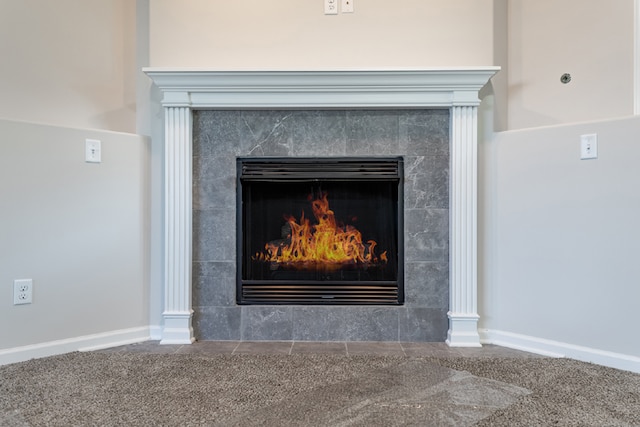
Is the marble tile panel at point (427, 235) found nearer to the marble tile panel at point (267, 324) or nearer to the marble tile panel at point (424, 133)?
the marble tile panel at point (424, 133)

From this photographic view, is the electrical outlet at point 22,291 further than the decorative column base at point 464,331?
No

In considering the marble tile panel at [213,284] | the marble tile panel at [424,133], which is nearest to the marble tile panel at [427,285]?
the marble tile panel at [424,133]

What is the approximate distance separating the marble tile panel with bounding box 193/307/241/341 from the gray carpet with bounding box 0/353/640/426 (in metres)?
0.28

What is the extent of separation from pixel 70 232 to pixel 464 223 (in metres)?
2.10

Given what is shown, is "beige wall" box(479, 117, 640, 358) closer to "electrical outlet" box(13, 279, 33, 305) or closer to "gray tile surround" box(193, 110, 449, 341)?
"gray tile surround" box(193, 110, 449, 341)

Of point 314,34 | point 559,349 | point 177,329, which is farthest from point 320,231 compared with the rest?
point 559,349

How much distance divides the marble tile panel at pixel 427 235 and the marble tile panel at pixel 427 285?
5 cm

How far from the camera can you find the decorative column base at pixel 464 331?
208cm

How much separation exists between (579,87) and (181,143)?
2.20 metres

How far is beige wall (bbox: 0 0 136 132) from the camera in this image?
6.35 feet

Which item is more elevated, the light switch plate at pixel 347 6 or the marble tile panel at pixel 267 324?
the light switch plate at pixel 347 6

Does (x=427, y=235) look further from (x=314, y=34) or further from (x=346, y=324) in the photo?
(x=314, y=34)

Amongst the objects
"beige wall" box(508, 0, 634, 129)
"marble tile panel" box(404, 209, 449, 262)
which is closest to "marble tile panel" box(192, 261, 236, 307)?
"marble tile panel" box(404, 209, 449, 262)

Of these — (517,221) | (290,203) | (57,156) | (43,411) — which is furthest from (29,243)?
(517,221)
